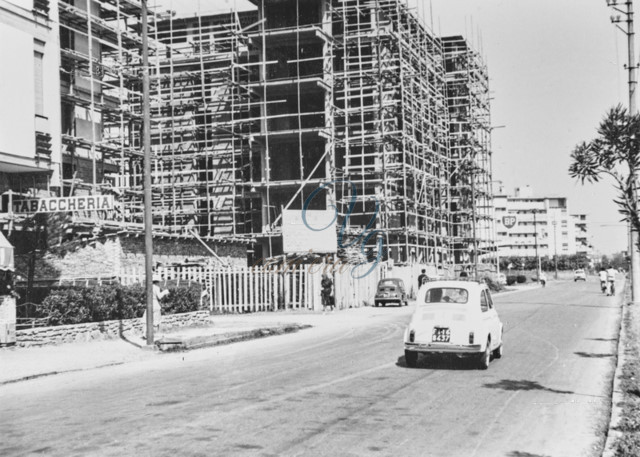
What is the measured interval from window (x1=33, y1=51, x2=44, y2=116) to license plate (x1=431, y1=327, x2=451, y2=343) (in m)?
16.1

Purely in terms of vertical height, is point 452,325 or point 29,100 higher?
point 29,100

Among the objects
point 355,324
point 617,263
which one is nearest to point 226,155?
point 355,324

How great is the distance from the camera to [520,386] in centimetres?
1154

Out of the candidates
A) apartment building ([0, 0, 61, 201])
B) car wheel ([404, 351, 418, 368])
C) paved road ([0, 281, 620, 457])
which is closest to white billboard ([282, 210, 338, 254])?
apartment building ([0, 0, 61, 201])

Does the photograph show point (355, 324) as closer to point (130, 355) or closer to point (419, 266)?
point (130, 355)

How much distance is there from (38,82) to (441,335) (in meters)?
16.9

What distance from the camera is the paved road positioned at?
7.71m

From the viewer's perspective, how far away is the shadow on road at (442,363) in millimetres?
13906

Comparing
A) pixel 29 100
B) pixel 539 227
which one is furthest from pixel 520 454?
pixel 539 227

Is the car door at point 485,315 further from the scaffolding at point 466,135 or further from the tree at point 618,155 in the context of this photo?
the scaffolding at point 466,135

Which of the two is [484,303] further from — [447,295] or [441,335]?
[441,335]

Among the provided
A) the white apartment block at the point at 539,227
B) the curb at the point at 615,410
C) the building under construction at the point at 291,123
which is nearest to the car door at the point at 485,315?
the curb at the point at 615,410

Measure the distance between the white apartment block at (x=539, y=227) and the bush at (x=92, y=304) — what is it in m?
137

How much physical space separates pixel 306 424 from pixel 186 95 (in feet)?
140
